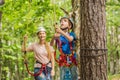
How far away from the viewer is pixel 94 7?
5.34 metres

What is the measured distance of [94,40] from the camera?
5309 millimetres

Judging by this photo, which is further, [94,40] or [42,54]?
[42,54]

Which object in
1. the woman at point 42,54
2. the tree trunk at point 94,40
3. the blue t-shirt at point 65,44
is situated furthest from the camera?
the woman at point 42,54

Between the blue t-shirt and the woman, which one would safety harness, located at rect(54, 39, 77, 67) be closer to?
the blue t-shirt

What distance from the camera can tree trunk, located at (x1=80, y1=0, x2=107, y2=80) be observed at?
210 inches

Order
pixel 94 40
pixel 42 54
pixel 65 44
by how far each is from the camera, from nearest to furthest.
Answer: pixel 94 40 < pixel 65 44 < pixel 42 54

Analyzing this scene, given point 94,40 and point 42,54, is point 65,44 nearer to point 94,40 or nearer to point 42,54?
point 42,54

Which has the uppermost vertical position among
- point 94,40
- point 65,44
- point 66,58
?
point 94,40

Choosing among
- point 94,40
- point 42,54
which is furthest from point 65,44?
point 94,40

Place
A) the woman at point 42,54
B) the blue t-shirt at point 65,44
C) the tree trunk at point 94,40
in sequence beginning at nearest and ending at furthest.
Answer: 1. the tree trunk at point 94,40
2. the blue t-shirt at point 65,44
3. the woman at point 42,54

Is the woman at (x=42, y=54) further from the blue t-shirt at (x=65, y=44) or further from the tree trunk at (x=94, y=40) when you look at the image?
the tree trunk at (x=94, y=40)

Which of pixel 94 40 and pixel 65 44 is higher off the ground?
pixel 94 40

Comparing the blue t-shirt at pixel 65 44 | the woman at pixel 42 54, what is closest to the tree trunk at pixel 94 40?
the blue t-shirt at pixel 65 44

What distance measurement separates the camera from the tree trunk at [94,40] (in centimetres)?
532
